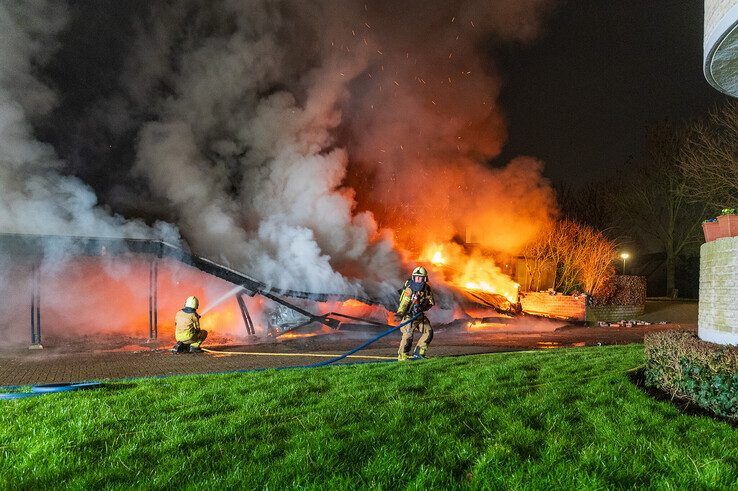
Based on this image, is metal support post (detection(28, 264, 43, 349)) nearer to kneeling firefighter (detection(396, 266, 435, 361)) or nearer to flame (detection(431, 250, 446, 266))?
kneeling firefighter (detection(396, 266, 435, 361))

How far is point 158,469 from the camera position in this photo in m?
3.11

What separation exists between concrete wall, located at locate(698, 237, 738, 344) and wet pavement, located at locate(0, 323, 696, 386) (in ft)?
5.40

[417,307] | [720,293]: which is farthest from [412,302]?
[720,293]

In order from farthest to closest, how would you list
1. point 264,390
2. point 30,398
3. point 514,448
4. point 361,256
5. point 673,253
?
point 673,253
point 361,256
point 264,390
point 30,398
point 514,448

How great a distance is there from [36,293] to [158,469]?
10585 mm

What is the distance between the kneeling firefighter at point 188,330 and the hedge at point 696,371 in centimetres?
786

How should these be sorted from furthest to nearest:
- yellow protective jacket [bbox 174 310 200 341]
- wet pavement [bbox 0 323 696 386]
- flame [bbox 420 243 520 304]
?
1. flame [bbox 420 243 520 304]
2. yellow protective jacket [bbox 174 310 200 341]
3. wet pavement [bbox 0 323 696 386]

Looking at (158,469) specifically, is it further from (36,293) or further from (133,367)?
(36,293)

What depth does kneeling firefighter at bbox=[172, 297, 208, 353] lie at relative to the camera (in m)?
9.74

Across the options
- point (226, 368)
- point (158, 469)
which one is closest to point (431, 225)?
point (226, 368)

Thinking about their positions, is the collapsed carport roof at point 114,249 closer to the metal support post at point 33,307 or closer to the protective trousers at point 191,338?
the metal support post at point 33,307

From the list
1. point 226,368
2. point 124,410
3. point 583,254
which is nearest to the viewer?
point 124,410

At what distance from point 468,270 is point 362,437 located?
20019 mm

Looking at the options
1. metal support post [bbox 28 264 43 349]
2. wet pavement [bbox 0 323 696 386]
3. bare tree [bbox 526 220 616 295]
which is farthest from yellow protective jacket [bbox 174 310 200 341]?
bare tree [bbox 526 220 616 295]
